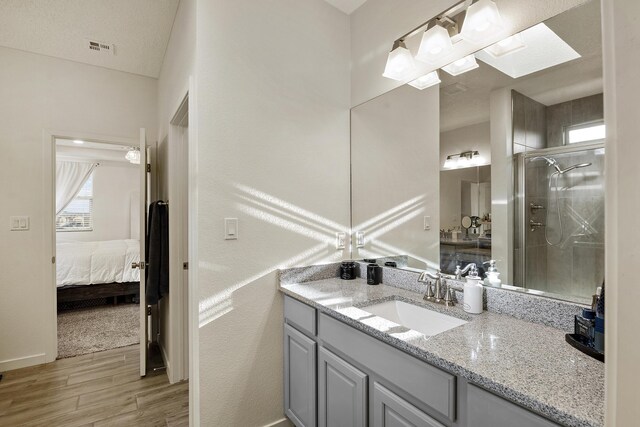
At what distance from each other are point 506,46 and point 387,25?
79 centimetres

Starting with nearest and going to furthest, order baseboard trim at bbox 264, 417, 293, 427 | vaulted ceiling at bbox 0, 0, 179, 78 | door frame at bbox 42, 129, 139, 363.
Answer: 1. baseboard trim at bbox 264, 417, 293, 427
2. vaulted ceiling at bbox 0, 0, 179, 78
3. door frame at bbox 42, 129, 139, 363

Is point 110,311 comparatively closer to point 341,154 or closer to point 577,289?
point 341,154

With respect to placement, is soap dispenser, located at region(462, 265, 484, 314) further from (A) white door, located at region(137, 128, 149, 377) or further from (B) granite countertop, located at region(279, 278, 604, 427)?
(A) white door, located at region(137, 128, 149, 377)

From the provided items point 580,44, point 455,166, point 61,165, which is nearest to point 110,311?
point 61,165

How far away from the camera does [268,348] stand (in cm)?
182

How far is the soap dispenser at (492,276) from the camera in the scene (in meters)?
1.38

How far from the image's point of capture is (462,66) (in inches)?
60.5

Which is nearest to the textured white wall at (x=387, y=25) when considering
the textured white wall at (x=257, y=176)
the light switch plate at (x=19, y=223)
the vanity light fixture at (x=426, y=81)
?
the vanity light fixture at (x=426, y=81)

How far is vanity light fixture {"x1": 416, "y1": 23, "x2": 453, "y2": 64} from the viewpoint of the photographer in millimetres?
1512

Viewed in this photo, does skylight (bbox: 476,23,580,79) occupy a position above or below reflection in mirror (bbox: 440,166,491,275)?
above

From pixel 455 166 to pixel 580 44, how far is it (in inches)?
26.0

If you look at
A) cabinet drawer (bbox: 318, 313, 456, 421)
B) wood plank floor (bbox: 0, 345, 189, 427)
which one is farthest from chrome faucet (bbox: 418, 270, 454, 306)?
wood plank floor (bbox: 0, 345, 189, 427)

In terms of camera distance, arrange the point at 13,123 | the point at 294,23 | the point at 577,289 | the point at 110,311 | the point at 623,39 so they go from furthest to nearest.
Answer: the point at 110,311, the point at 13,123, the point at 294,23, the point at 577,289, the point at 623,39

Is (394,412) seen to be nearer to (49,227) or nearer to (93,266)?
(49,227)
